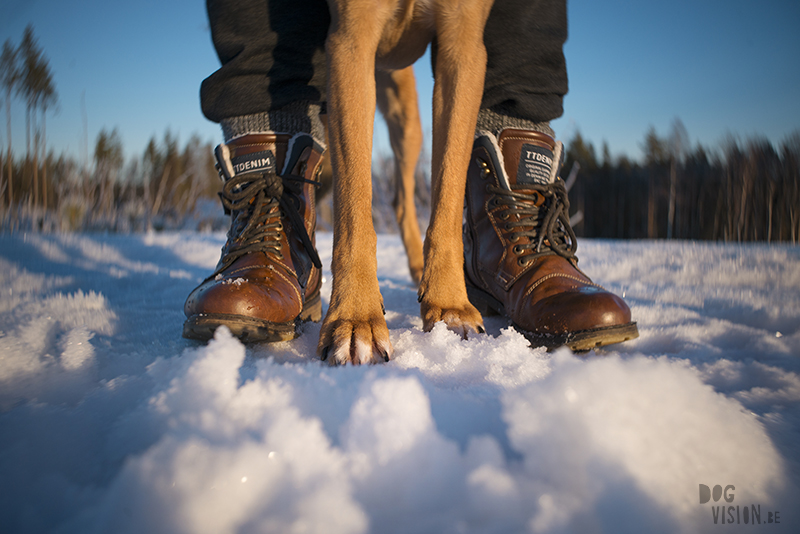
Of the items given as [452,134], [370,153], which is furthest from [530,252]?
[370,153]

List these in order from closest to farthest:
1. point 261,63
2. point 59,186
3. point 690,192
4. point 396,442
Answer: point 396,442, point 261,63, point 59,186, point 690,192

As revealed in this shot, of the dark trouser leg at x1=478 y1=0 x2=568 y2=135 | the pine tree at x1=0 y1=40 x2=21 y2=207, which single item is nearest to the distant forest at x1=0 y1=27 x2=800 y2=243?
the pine tree at x1=0 y1=40 x2=21 y2=207

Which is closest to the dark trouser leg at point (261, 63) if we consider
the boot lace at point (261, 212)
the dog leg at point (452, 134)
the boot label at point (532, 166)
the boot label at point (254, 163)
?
the boot label at point (254, 163)

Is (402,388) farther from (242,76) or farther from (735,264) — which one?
(735,264)

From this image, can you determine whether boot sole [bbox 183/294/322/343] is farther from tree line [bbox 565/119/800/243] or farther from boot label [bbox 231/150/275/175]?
tree line [bbox 565/119/800/243]

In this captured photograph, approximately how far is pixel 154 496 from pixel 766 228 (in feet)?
19.9

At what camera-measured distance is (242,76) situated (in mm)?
1412

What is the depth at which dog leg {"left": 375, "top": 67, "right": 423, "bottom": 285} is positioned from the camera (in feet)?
7.81

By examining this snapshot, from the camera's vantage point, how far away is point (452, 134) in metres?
1.18

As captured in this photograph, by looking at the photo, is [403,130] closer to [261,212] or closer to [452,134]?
[452,134]

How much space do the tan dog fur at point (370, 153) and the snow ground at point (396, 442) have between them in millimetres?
147

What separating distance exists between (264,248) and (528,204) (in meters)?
0.86

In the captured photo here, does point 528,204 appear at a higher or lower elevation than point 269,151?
lower

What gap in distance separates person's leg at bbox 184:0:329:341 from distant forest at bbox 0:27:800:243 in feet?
10.9
